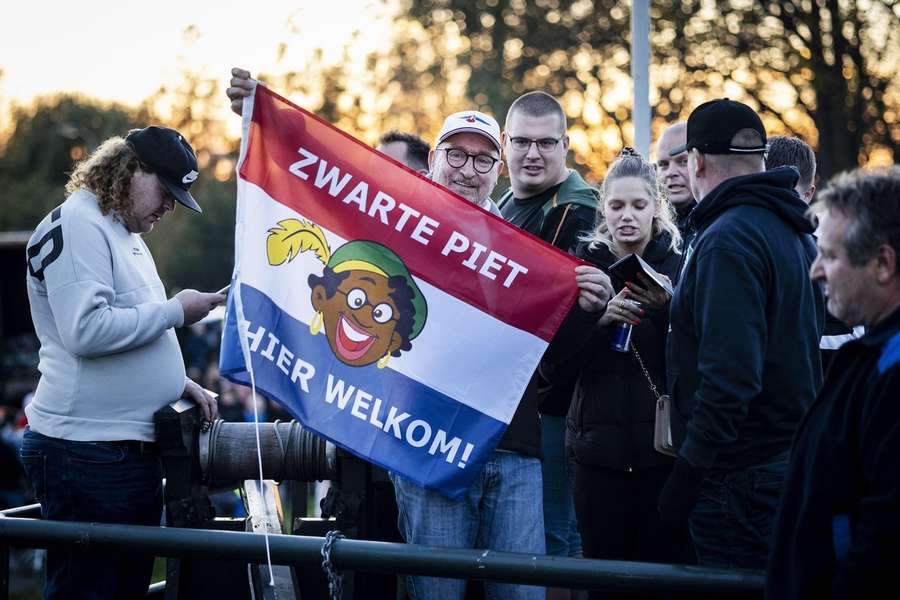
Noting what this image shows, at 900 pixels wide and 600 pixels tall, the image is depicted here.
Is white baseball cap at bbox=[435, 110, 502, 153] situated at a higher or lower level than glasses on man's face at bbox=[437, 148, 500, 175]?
higher

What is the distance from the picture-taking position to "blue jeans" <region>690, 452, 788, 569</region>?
3406 mm

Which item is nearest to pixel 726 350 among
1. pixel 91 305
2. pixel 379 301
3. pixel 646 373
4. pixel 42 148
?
pixel 646 373

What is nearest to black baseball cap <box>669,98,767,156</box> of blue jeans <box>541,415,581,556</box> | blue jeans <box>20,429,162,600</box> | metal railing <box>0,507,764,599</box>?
metal railing <box>0,507,764,599</box>

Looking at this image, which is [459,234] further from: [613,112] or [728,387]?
[613,112]

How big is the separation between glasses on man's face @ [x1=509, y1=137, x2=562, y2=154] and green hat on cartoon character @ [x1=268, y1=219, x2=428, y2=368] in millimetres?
1039

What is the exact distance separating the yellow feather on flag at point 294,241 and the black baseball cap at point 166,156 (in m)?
0.43

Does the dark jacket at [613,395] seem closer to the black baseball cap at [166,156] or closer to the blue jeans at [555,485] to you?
the blue jeans at [555,485]

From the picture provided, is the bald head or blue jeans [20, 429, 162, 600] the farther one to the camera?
the bald head

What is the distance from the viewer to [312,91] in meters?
25.8

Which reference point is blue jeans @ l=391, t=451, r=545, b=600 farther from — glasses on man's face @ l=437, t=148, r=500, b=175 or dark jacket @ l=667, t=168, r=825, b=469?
glasses on man's face @ l=437, t=148, r=500, b=175

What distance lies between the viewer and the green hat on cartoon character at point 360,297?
3.98 meters

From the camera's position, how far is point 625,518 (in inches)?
168

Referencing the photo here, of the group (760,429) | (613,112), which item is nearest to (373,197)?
(760,429)

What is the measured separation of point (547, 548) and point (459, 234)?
1.45m
